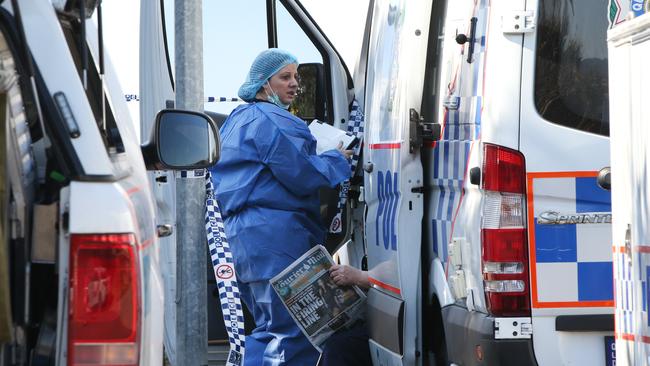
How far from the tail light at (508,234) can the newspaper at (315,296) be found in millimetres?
2315

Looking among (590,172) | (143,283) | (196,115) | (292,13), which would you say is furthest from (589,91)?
(292,13)

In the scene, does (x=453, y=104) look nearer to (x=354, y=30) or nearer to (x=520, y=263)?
(x=520, y=263)

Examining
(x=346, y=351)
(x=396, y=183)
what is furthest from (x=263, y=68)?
(x=396, y=183)

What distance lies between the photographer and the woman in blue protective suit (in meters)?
7.14

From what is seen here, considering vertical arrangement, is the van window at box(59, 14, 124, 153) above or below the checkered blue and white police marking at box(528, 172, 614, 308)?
above

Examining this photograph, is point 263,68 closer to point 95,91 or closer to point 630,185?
point 95,91

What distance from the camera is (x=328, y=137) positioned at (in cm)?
740

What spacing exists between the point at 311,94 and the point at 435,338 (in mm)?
2564

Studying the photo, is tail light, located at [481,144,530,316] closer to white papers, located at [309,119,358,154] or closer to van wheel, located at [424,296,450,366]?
van wheel, located at [424,296,450,366]

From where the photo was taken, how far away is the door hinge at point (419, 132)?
5539mm

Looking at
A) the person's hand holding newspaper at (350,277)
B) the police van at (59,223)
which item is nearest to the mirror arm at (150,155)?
the police van at (59,223)

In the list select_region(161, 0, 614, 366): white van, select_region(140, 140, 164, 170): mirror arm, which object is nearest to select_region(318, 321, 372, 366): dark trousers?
select_region(161, 0, 614, 366): white van

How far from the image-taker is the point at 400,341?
225 inches

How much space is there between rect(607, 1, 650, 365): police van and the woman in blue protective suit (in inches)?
138
